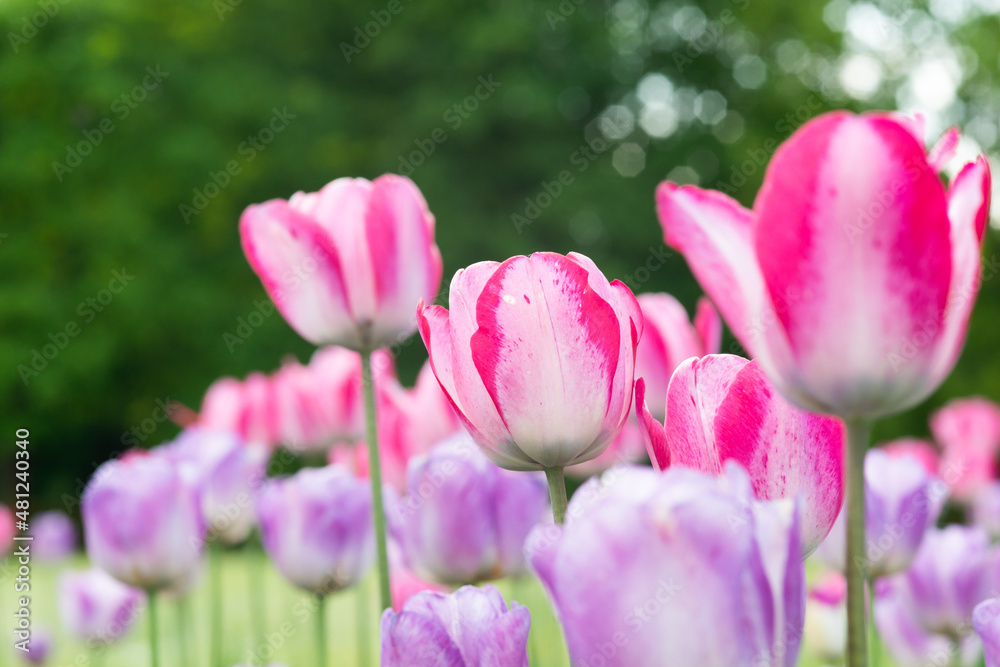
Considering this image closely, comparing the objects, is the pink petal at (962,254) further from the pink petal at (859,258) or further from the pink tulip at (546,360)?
the pink tulip at (546,360)

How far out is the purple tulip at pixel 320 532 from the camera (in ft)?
3.96

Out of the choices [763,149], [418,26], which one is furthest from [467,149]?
[763,149]

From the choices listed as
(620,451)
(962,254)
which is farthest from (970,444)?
(962,254)

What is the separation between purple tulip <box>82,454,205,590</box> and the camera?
1.20m

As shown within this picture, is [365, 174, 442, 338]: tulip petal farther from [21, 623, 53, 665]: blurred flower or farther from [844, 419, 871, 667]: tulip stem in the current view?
[21, 623, 53, 665]: blurred flower

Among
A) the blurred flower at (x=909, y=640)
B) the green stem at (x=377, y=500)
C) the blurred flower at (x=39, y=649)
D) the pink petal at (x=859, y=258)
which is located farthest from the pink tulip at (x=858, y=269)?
the blurred flower at (x=39, y=649)

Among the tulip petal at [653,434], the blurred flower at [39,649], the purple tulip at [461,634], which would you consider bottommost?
the blurred flower at [39,649]

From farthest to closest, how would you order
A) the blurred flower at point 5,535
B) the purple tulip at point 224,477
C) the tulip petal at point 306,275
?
the blurred flower at point 5,535
the purple tulip at point 224,477
the tulip petal at point 306,275

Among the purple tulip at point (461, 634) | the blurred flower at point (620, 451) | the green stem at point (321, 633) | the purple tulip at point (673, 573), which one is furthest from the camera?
the blurred flower at point (620, 451)

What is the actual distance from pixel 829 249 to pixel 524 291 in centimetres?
22

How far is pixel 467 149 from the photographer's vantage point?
11.3 m

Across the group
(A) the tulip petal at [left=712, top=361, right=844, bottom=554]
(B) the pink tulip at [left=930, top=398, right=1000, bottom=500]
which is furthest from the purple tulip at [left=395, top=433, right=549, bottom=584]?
(B) the pink tulip at [left=930, top=398, right=1000, bottom=500]

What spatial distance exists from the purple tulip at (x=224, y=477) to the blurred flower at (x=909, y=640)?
1032mm

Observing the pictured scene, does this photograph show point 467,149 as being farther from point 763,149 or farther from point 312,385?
point 312,385
